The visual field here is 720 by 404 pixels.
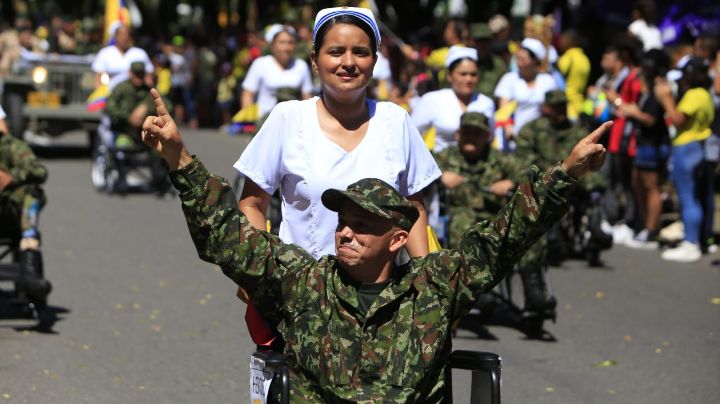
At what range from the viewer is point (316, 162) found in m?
5.20

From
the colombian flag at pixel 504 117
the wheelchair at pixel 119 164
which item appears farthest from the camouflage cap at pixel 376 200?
the wheelchair at pixel 119 164

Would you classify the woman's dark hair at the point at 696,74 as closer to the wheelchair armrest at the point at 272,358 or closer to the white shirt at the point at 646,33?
the white shirt at the point at 646,33

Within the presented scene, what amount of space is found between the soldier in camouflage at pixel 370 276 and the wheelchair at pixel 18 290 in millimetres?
4852

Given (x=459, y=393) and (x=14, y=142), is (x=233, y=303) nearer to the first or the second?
(x=14, y=142)

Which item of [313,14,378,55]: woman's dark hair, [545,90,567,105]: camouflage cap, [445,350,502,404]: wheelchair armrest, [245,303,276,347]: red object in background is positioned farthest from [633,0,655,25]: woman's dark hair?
[445,350,502,404]: wheelchair armrest

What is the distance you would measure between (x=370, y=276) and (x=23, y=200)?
5318 millimetres

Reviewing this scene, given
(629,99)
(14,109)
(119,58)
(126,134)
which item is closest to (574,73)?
(629,99)

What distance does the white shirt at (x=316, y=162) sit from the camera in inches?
204

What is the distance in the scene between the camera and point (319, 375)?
461 cm

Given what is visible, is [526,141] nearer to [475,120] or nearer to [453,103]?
[453,103]

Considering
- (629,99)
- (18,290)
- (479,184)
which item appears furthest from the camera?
(629,99)

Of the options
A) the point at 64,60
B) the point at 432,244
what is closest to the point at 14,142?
the point at 432,244

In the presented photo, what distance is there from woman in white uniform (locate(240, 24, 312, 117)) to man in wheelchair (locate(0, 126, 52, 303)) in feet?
16.3

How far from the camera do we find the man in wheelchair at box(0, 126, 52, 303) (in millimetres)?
9344
